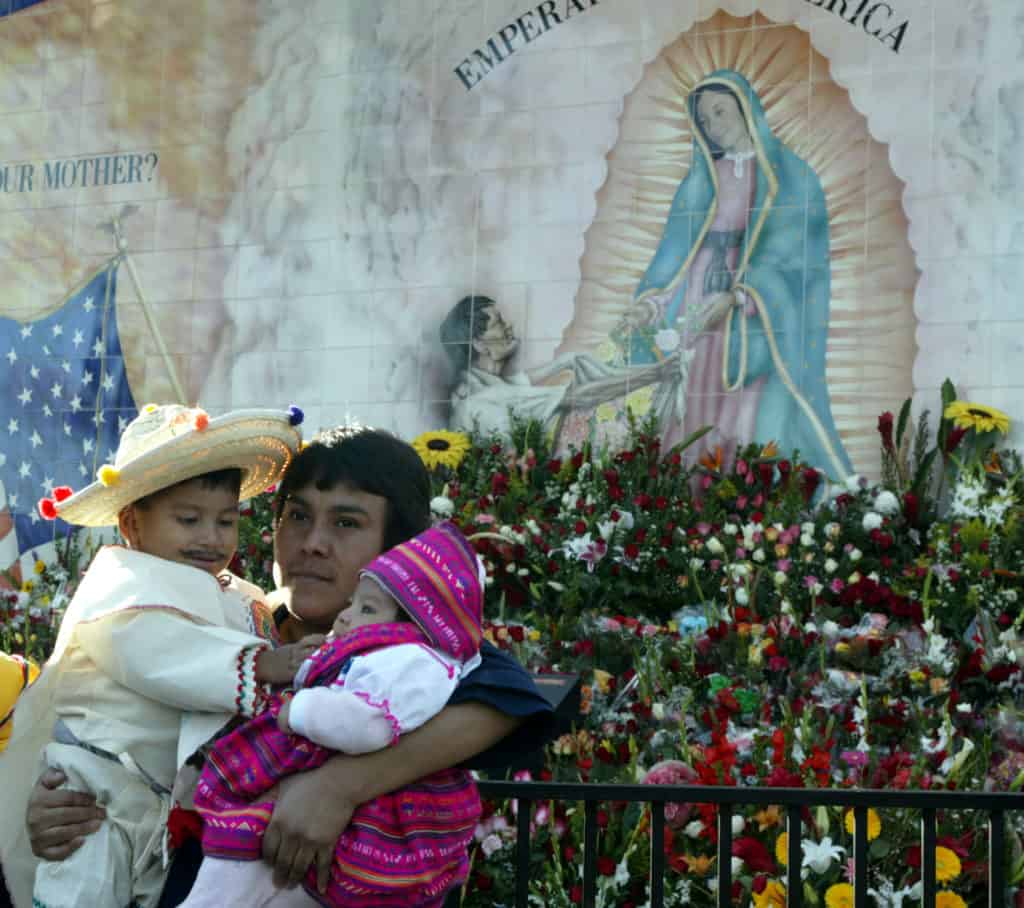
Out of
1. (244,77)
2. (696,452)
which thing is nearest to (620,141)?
(696,452)

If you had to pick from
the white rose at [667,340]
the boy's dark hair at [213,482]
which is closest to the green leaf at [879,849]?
the boy's dark hair at [213,482]

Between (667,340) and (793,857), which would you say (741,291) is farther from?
(793,857)

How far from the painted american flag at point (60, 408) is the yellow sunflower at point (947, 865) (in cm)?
623

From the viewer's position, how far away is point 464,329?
8.05 meters

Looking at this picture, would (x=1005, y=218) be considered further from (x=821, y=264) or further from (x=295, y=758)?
(x=295, y=758)

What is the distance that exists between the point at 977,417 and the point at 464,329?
2.88m

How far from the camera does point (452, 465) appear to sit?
7.66 metres

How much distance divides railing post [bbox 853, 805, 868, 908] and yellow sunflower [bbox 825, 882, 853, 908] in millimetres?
949

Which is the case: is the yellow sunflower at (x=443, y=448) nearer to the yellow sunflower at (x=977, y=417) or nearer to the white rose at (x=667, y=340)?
the white rose at (x=667, y=340)

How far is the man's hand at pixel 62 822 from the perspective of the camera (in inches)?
86.0

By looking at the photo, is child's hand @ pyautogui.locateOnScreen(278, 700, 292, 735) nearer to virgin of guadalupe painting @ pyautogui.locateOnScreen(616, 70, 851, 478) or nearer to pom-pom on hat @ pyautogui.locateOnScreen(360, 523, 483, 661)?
pom-pom on hat @ pyautogui.locateOnScreen(360, 523, 483, 661)

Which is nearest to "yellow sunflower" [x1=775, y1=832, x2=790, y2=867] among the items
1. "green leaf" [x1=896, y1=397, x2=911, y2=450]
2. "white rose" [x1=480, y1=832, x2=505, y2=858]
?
"white rose" [x1=480, y1=832, x2=505, y2=858]

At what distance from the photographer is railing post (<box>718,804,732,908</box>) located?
9.14 feet

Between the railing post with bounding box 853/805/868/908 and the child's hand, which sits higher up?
the child's hand
